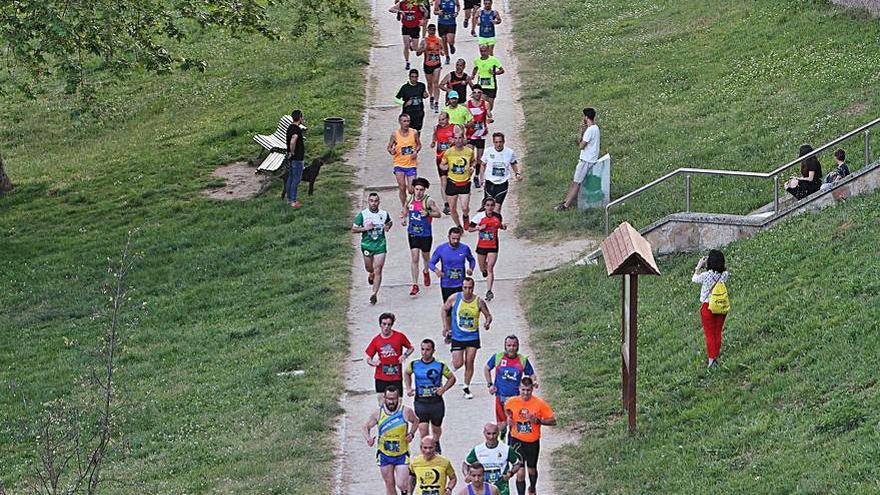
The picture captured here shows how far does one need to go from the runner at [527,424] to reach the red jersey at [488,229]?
17.8 feet

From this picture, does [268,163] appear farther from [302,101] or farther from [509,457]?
[509,457]

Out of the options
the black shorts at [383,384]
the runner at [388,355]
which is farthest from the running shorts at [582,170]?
the black shorts at [383,384]

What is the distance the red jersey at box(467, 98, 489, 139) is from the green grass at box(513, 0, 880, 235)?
1.36m

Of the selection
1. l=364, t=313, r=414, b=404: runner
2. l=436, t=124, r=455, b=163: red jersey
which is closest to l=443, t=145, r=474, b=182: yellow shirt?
l=436, t=124, r=455, b=163: red jersey

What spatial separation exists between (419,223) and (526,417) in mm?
6374

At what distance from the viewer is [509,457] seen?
14648 millimetres

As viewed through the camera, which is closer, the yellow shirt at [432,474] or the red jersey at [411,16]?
the yellow shirt at [432,474]

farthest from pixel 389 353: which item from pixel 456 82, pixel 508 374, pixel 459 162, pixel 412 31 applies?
pixel 412 31

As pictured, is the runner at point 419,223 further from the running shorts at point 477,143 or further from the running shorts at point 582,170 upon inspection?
the running shorts at point 477,143

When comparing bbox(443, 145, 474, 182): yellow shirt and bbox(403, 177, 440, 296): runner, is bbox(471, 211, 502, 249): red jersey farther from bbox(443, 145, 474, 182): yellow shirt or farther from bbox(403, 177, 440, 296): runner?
bbox(443, 145, 474, 182): yellow shirt

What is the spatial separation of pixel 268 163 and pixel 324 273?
4817 mm

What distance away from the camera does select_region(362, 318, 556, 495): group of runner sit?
14.4m

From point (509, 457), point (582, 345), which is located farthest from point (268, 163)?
point (509, 457)

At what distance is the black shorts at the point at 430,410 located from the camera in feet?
53.5
